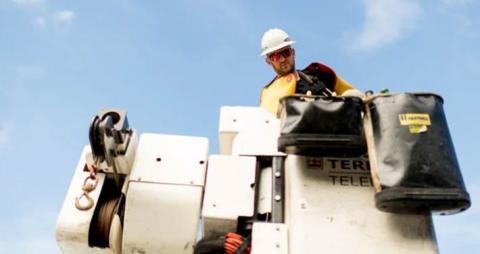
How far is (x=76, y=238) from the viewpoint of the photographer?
254 centimetres

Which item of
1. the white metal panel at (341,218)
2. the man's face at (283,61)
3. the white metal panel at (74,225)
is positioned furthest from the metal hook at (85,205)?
the man's face at (283,61)

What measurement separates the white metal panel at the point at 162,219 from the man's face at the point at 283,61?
1.47 m

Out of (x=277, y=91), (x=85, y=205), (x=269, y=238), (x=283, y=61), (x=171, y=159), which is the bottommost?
(x=269, y=238)

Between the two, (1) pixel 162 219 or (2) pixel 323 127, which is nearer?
(2) pixel 323 127

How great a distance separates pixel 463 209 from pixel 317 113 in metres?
0.67

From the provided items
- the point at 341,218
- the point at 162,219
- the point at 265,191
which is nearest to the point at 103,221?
the point at 162,219

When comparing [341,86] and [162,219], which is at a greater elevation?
[341,86]

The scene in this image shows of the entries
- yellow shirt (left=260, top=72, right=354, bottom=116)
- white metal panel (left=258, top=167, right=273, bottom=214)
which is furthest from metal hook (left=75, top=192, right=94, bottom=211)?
yellow shirt (left=260, top=72, right=354, bottom=116)

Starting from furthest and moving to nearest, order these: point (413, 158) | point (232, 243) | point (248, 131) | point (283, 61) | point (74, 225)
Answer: point (283, 61), point (248, 131), point (74, 225), point (232, 243), point (413, 158)

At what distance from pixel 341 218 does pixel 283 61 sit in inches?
73.1

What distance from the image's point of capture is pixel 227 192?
8.07 ft

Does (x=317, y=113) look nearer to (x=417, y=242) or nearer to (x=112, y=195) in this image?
(x=417, y=242)

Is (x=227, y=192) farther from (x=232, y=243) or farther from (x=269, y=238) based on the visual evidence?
(x=269, y=238)

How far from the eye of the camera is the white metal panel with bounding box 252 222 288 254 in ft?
6.89
